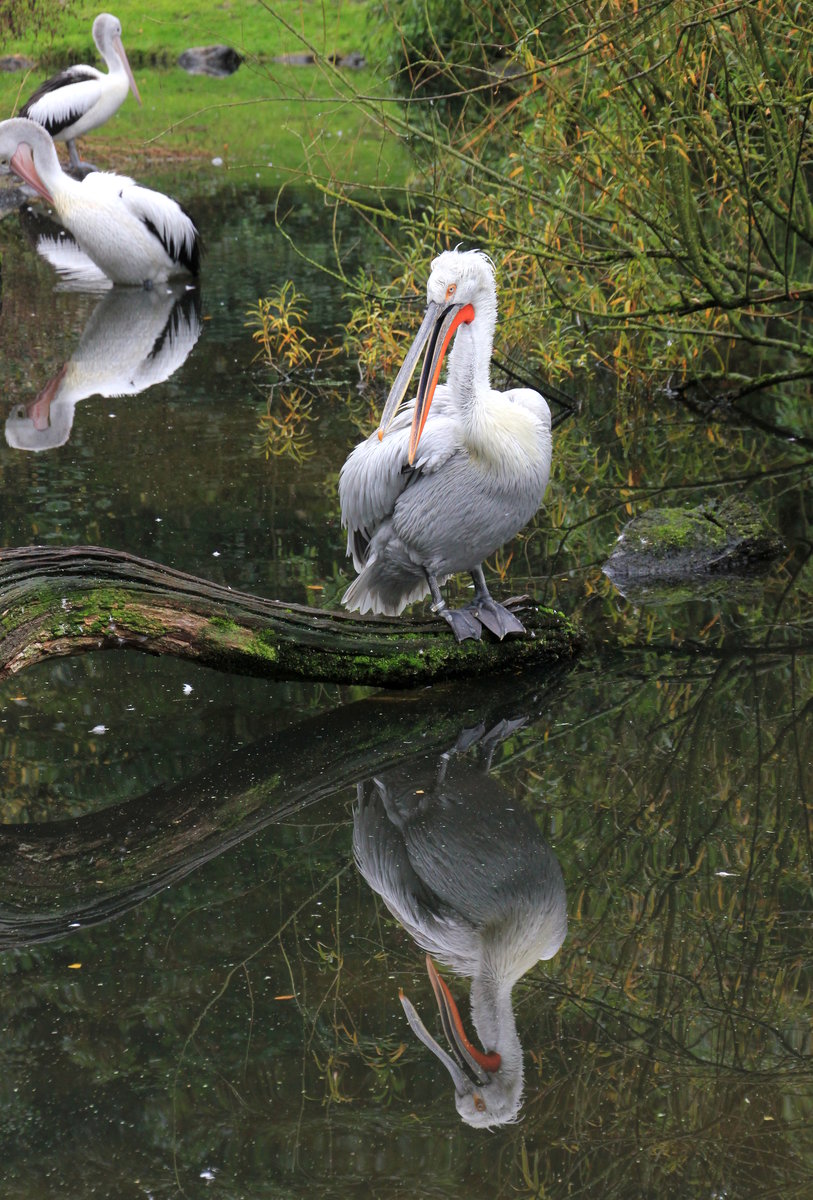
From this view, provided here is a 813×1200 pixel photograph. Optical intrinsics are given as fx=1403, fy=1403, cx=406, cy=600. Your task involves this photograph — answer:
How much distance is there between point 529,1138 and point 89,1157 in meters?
0.72

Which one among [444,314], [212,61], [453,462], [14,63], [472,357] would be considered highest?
[444,314]

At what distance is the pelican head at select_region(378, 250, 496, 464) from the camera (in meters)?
3.79

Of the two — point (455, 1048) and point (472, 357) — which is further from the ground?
point (472, 357)

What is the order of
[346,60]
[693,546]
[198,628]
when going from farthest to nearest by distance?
[346,60] → [693,546] → [198,628]

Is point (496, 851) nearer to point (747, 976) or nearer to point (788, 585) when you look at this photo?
point (747, 976)

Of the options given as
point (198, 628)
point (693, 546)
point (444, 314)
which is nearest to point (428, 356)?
point (444, 314)

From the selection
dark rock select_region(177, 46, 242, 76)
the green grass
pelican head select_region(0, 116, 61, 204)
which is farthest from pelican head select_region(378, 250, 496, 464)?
dark rock select_region(177, 46, 242, 76)

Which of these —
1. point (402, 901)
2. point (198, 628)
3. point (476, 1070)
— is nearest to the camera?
point (476, 1070)

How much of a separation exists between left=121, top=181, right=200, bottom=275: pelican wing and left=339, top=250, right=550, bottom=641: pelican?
588 cm

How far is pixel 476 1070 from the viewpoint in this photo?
8.22ft

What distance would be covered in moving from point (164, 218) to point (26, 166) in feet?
3.16

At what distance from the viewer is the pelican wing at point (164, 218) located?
943 centimetres

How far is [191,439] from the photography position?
21.4 feet

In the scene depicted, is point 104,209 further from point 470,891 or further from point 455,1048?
point 455,1048
